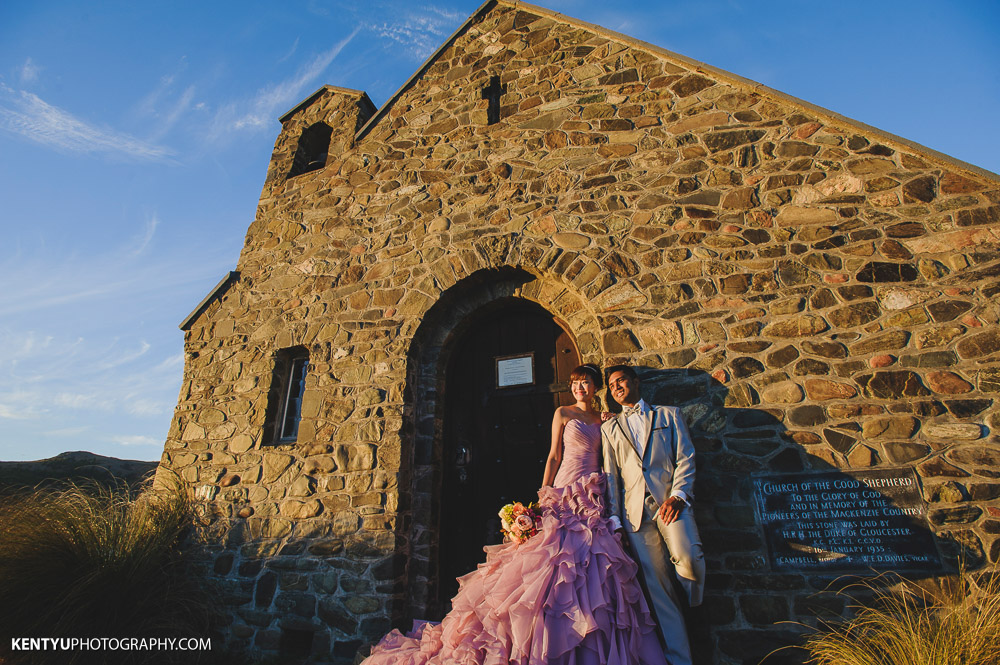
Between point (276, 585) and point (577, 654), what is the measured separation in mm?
3168

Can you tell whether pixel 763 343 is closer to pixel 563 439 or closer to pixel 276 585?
pixel 563 439

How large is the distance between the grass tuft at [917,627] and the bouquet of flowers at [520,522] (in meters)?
1.71

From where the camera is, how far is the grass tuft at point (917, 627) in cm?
271

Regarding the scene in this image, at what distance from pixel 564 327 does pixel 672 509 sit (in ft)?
7.36

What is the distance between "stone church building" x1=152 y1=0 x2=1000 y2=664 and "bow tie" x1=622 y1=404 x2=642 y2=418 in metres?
0.54

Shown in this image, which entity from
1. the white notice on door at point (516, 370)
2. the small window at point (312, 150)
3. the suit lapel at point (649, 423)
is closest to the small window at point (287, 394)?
the white notice on door at point (516, 370)

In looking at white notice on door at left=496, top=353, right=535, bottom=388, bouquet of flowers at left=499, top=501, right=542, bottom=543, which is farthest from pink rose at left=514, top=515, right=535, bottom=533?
white notice on door at left=496, top=353, right=535, bottom=388

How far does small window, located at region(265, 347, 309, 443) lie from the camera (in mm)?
5703

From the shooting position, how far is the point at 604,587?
3092 mm

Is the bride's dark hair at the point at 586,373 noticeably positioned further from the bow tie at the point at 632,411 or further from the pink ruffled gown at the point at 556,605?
the pink ruffled gown at the point at 556,605

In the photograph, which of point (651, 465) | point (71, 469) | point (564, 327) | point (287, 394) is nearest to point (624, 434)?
point (651, 465)

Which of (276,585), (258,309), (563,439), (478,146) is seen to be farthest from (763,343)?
(258,309)

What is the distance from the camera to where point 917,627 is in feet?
9.80

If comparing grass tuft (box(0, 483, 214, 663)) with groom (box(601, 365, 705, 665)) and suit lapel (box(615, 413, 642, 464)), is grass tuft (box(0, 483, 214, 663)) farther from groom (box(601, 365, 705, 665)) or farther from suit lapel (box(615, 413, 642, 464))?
suit lapel (box(615, 413, 642, 464))
